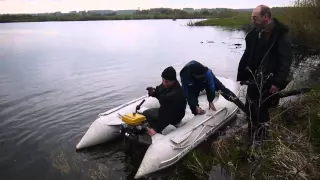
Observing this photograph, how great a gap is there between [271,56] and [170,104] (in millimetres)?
1871

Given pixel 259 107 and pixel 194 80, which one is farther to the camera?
pixel 194 80

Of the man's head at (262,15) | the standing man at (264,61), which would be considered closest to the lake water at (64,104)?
the standing man at (264,61)

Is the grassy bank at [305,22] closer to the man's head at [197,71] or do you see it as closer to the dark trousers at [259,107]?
the man's head at [197,71]

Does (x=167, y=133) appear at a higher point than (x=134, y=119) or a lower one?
lower

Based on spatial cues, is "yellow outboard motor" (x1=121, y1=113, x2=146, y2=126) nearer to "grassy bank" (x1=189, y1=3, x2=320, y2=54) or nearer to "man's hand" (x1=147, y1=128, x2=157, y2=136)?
"man's hand" (x1=147, y1=128, x2=157, y2=136)

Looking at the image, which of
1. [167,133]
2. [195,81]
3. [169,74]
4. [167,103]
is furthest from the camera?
[195,81]

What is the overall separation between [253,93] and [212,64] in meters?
11.8

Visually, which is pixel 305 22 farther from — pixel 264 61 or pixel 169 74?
pixel 169 74

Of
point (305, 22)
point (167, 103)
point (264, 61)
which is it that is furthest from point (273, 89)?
point (305, 22)

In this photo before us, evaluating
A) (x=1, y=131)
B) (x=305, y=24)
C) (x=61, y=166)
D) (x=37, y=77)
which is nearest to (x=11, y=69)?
(x=37, y=77)

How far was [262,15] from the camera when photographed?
15.5ft

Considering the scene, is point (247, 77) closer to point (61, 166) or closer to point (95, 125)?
point (95, 125)

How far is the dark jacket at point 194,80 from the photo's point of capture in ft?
20.4

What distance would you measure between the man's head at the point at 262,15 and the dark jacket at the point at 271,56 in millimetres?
192
